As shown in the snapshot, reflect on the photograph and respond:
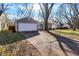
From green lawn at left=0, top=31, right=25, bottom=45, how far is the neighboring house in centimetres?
5

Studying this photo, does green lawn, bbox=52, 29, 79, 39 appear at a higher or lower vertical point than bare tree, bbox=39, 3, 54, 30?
lower

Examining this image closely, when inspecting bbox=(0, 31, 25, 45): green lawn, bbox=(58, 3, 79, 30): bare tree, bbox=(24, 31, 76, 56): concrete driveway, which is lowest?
bbox=(24, 31, 76, 56): concrete driveway

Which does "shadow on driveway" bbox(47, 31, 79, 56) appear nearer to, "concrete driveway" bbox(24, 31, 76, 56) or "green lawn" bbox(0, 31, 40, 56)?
"concrete driveway" bbox(24, 31, 76, 56)

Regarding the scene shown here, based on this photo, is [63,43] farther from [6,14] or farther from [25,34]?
[6,14]

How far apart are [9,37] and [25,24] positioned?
0.19m

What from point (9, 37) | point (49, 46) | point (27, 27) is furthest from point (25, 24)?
point (49, 46)

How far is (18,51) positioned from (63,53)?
1.35 feet

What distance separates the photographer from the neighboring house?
2238mm

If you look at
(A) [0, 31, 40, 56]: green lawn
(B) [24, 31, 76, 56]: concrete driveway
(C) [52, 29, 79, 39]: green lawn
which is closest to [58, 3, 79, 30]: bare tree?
(C) [52, 29, 79, 39]: green lawn

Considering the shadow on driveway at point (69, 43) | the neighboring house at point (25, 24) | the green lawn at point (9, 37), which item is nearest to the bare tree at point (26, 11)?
the neighboring house at point (25, 24)

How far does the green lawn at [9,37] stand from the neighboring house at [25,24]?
0.17 ft

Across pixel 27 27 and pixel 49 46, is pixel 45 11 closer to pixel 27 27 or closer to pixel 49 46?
pixel 27 27

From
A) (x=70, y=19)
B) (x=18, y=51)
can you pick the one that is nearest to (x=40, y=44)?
(x=18, y=51)

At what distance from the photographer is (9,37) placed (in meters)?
2.25
